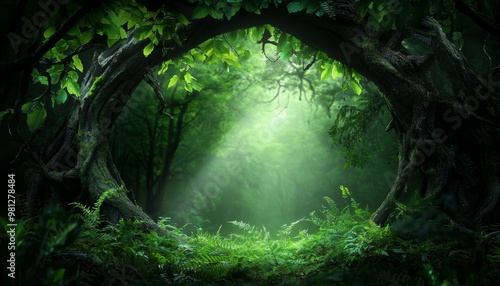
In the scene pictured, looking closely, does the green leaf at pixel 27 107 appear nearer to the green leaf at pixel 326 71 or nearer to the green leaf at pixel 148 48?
the green leaf at pixel 148 48

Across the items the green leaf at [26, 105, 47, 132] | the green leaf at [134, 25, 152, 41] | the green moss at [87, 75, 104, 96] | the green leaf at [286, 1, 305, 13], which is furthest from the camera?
the green moss at [87, 75, 104, 96]

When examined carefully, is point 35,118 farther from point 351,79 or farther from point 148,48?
point 351,79

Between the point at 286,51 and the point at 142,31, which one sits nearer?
the point at 142,31

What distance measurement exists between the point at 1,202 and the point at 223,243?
8.26ft

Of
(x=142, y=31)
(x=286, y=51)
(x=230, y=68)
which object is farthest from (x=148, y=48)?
(x=230, y=68)

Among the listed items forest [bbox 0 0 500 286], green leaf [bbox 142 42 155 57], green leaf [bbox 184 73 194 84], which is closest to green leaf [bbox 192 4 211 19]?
forest [bbox 0 0 500 286]

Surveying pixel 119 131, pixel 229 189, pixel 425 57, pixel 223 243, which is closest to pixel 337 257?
pixel 223 243

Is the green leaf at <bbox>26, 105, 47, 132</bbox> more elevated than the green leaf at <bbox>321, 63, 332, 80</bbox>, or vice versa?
the green leaf at <bbox>321, 63, 332, 80</bbox>

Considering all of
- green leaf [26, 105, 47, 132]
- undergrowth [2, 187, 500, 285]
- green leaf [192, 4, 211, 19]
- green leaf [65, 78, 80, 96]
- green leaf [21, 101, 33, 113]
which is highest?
green leaf [65, 78, 80, 96]

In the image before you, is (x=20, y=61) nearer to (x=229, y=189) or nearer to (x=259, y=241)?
(x=259, y=241)

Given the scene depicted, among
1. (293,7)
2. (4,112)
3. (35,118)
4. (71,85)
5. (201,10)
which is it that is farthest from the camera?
(71,85)

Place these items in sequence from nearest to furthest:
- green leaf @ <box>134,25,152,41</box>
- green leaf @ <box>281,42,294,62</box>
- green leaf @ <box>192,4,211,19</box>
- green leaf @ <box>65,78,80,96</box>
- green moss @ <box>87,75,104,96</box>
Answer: green leaf @ <box>134,25,152,41</box>
green leaf @ <box>192,4,211,19</box>
green leaf @ <box>65,78,80,96</box>
green moss @ <box>87,75,104,96</box>
green leaf @ <box>281,42,294,62</box>

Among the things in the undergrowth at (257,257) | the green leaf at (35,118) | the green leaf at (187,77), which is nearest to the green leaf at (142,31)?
the green leaf at (35,118)

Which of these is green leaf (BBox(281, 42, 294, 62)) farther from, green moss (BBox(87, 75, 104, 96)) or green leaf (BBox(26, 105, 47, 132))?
green leaf (BBox(26, 105, 47, 132))
